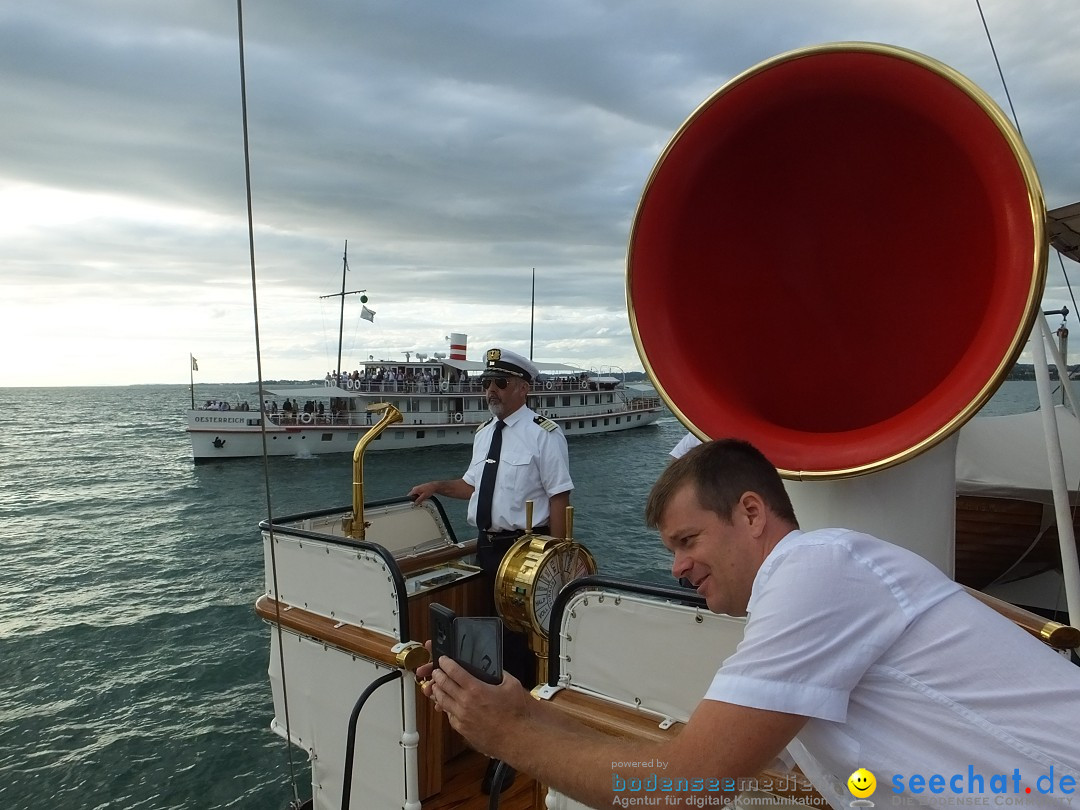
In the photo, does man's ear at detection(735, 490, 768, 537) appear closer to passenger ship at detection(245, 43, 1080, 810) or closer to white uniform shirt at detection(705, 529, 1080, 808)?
white uniform shirt at detection(705, 529, 1080, 808)

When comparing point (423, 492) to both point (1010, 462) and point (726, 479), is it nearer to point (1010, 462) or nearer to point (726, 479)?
point (726, 479)

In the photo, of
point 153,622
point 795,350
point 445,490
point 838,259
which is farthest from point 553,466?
point 153,622

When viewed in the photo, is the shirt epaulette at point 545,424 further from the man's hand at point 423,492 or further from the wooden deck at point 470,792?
→ the wooden deck at point 470,792

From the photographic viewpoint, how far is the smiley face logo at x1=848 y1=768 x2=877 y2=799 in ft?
3.33

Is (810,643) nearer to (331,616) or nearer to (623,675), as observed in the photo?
(623,675)

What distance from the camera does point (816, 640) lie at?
3.11ft

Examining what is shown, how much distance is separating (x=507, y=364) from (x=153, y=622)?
1063 centimetres

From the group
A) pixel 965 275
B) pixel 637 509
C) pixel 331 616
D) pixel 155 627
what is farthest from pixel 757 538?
pixel 637 509

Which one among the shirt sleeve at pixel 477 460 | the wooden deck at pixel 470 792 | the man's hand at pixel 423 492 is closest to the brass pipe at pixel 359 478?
the man's hand at pixel 423 492

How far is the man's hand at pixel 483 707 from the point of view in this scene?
1.14 meters

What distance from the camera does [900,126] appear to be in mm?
1990

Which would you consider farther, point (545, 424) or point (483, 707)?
point (545, 424)

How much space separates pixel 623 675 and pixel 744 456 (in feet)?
3.56

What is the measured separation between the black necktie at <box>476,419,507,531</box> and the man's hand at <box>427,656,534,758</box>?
7.42ft
